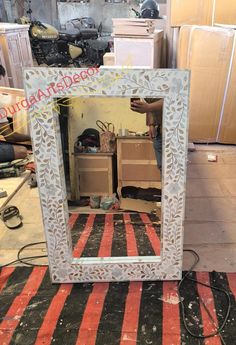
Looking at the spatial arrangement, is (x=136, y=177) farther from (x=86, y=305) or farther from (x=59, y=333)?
(x=59, y=333)

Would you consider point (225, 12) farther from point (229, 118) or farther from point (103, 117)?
point (103, 117)

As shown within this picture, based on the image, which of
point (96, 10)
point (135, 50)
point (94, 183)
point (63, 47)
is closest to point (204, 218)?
point (94, 183)

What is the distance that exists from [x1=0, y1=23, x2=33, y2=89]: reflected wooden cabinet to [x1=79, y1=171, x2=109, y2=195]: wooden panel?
2488mm

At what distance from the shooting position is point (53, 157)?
1.09m

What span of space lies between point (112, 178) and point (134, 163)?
0.20 metres

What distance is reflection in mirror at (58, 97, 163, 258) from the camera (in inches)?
58.2

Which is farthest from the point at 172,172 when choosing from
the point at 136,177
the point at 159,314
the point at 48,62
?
the point at 48,62

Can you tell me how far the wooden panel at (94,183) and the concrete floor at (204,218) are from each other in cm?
37

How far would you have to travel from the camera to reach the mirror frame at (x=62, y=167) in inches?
38.8

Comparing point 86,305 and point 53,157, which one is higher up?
point 53,157

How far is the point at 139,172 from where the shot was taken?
6.71ft

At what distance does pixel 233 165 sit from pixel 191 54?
1.09 m

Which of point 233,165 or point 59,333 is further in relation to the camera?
point 233,165

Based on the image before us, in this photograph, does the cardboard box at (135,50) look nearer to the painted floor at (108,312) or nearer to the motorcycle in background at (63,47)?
the painted floor at (108,312)
